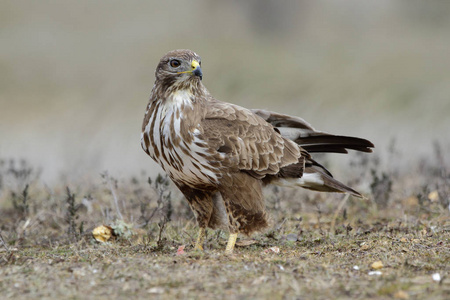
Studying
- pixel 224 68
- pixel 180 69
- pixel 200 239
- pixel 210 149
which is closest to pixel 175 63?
pixel 180 69

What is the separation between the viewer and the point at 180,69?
5.36 metres

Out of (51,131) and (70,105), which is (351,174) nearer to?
(51,131)

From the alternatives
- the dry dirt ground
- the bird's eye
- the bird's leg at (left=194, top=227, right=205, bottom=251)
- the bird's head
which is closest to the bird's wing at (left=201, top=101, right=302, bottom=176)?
the bird's head

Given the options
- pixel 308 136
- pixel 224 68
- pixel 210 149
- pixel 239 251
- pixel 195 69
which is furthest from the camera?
pixel 224 68

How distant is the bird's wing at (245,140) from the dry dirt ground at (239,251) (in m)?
0.61

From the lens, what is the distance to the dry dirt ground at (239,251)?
3762 mm

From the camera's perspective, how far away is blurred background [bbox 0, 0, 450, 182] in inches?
569

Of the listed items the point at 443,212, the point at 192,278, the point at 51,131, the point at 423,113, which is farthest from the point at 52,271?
the point at 423,113

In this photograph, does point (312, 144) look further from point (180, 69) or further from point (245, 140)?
point (180, 69)

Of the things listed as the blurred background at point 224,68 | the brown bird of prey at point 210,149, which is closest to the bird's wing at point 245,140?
the brown bird of prey at point 210,149

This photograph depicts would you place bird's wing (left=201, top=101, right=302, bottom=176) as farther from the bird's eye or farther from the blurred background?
the blurred background

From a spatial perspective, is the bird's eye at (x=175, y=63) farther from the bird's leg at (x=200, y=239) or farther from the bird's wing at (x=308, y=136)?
the bird's leg at (x=200, y=239)

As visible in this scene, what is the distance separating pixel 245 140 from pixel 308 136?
1137mm

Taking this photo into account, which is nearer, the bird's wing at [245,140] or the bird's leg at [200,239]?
the bird's wing at [245,140]
